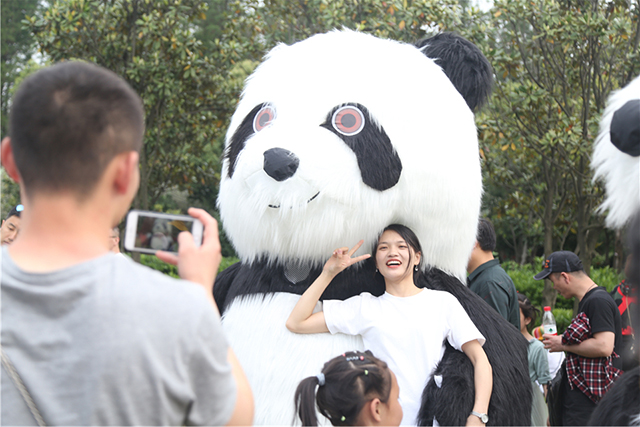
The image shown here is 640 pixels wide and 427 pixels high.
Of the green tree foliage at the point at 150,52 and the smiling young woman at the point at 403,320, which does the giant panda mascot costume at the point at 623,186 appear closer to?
the smiling young woman at the point at 403,320

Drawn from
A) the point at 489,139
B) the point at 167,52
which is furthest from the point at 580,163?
the point at 167,52

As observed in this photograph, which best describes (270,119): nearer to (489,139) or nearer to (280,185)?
(280,185)

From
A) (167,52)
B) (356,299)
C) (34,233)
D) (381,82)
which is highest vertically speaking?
(167,52)

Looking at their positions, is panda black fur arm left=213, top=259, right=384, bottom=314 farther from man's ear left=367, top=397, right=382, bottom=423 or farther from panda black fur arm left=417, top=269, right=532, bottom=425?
man's ear left=367, top=397, right=382, bottom=423

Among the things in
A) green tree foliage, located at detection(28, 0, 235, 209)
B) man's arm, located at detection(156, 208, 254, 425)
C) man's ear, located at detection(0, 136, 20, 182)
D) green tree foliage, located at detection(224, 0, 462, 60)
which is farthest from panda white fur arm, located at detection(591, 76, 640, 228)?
green tree foliage, located at detection(28, 0, 235, 209)

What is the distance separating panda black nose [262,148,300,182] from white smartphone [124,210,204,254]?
41.0 inches

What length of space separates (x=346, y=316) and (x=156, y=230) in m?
1.25

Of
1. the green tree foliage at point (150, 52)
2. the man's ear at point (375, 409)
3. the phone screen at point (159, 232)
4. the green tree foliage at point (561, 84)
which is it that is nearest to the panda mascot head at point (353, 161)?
the man's ear at point (375, 409)

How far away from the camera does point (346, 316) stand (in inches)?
94.0

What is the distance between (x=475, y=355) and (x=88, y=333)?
5.62ft

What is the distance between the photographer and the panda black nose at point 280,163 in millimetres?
2311

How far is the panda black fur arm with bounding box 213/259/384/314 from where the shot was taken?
99.9 inches

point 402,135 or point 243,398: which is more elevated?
point 402,135

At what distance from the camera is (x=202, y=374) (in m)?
1.08
